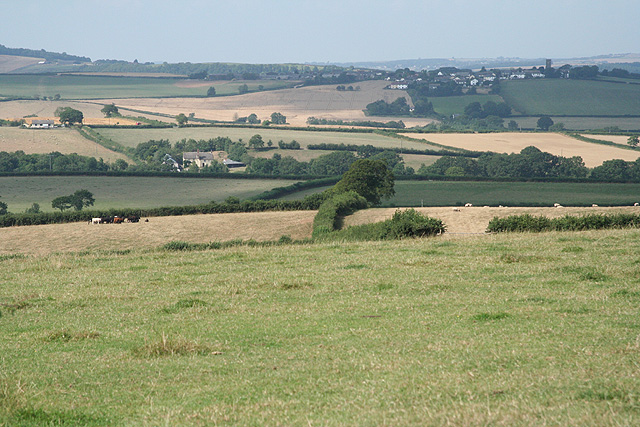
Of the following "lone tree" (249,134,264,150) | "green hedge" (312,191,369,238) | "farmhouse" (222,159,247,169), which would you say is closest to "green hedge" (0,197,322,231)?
"green hedge" (312,191,369,238)

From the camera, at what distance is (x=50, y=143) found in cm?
14500

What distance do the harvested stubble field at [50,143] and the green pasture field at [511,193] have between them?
228ft

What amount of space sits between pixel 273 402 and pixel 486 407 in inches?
118

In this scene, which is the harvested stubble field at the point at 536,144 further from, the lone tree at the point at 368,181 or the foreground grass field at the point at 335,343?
the foreground grass field at the point at 335,343

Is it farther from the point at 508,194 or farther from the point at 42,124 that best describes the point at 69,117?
the point at 508,194

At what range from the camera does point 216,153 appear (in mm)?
152375

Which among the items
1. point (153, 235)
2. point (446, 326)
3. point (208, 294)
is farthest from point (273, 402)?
point (153, 235)

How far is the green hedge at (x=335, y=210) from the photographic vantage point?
56.3m

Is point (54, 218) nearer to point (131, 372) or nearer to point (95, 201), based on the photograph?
point (95, 201)

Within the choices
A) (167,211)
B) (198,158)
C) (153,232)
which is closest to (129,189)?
(167,211)

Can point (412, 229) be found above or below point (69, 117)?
below

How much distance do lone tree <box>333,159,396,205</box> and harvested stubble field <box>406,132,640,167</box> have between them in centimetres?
5405

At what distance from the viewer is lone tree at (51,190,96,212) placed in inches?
3374

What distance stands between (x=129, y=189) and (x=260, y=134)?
68.5m
